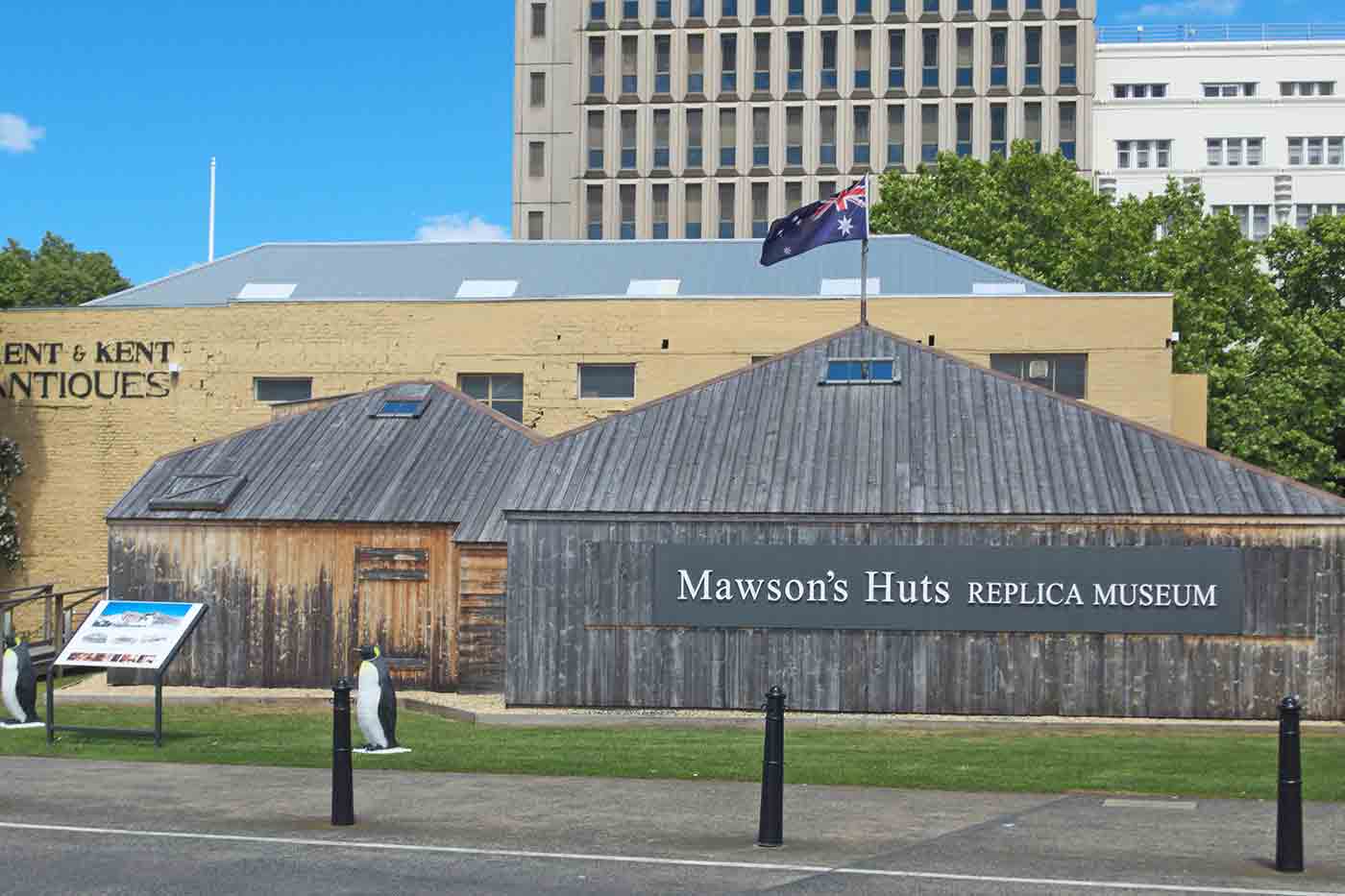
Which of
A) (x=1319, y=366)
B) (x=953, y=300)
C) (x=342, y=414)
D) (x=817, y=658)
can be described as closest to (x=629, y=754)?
(x=817, y=658)

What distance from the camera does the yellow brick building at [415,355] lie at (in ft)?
107

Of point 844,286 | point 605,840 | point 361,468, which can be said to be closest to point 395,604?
point 361,468

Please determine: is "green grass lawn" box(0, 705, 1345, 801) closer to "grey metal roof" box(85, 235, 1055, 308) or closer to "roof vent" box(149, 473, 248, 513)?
"roof vent" box(149, 473, 248, 513)

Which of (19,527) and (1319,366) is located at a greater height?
(1319,366)

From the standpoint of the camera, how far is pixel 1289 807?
10.8m

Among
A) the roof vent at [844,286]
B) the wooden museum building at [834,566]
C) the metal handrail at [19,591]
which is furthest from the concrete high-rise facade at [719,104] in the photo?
the wooden museum building at [834,566]

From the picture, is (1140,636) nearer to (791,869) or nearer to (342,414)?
(791,869)

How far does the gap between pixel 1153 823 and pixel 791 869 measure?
3.41m

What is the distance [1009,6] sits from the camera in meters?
86.0

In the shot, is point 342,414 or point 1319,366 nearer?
point 342,414

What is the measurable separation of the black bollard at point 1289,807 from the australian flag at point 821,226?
47.0 ft

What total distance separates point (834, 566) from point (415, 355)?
14.9 meters

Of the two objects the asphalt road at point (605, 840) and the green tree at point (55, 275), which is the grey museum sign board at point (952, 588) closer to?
the asphalt road at point (605, 840)

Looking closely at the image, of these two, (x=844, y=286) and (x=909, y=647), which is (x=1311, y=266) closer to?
(x=844, y=286)
